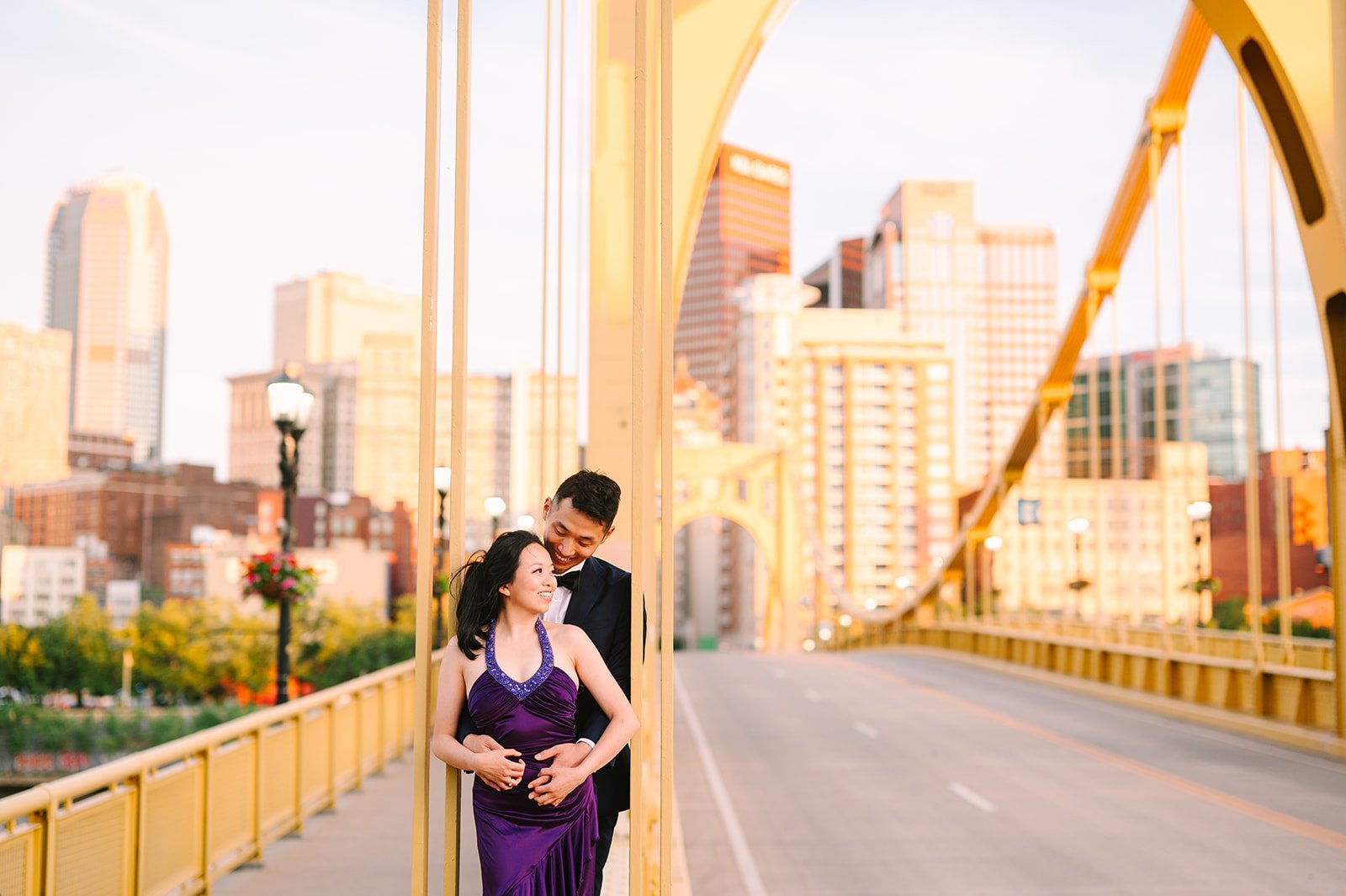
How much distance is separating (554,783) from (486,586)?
0.66 m

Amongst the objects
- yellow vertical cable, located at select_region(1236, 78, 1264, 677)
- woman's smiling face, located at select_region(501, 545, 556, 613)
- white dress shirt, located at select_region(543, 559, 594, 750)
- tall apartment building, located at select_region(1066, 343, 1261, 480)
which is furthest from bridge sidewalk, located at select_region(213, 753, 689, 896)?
tall apartment building, located at select_region(1066, 343, 1261, 480)

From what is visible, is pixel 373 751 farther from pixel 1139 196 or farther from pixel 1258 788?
pixel 1139 196

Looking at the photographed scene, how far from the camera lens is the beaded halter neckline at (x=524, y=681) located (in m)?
4.29

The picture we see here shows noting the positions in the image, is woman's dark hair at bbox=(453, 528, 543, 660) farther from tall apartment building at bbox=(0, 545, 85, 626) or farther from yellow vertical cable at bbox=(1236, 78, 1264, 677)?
tall apartment building at bbox=(0, 545, 85, 626)

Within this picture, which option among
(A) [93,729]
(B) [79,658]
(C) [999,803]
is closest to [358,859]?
(C) [999,803]

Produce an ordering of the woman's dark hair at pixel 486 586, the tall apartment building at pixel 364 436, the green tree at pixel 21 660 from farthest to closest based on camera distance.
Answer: the tall apartment building at pixel 364 436, the green tree at pixel 21 660, the woman's dark hair at pixel 486 586

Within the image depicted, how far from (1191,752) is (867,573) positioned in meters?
144

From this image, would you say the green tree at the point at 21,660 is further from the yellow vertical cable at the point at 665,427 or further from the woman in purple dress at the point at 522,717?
the woman in purple dress at the point at 522,717

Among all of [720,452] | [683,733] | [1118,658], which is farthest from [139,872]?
[720,452]

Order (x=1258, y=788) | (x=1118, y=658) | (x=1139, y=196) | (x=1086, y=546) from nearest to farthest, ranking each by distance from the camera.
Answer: (x=1258, y=788)
(x=1118, y=658)
(x=1139, y=196)
(x=1086, y=546)

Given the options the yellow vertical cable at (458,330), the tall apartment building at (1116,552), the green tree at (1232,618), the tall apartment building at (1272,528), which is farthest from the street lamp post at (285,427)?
the tall apartment building at (1116,552)

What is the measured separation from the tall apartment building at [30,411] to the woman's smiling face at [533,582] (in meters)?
169

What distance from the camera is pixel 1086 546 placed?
13162 cm

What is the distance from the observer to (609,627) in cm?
475
